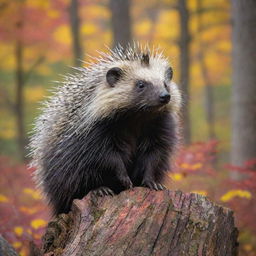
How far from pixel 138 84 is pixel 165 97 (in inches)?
19.1

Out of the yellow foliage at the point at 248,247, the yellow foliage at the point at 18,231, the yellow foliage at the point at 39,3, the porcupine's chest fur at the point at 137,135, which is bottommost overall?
the yellow foliage at the point at 248,247

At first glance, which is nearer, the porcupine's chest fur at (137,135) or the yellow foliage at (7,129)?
the porcupine's chest fur at (137,135)

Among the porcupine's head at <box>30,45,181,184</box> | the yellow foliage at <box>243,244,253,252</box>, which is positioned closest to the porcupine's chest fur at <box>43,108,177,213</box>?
the porcupine's head at <box>30,45,181,184</box>

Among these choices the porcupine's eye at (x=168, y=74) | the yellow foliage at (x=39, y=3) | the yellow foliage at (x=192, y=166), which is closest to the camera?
the porcupine's eye at (x=168, y=74)

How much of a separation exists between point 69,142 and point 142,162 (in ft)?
3.03

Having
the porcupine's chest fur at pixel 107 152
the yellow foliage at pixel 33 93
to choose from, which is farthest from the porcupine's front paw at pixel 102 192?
the yellow foliage at pixel 33 93

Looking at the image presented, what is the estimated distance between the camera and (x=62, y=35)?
20938mm

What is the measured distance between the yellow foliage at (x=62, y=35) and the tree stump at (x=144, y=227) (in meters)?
15.9

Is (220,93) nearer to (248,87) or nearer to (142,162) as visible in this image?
(248,87)

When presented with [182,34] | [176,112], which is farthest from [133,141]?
[182,34]

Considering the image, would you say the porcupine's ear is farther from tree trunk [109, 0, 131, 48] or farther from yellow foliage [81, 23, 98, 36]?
yellow foliage [81, 23, 98, 36]

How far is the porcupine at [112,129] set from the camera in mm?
5605

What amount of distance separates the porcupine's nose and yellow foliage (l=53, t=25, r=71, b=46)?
15.1 meters

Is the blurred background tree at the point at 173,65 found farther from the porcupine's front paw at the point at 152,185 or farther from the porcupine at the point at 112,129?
the porcupine's front paw at the point at 152,185
